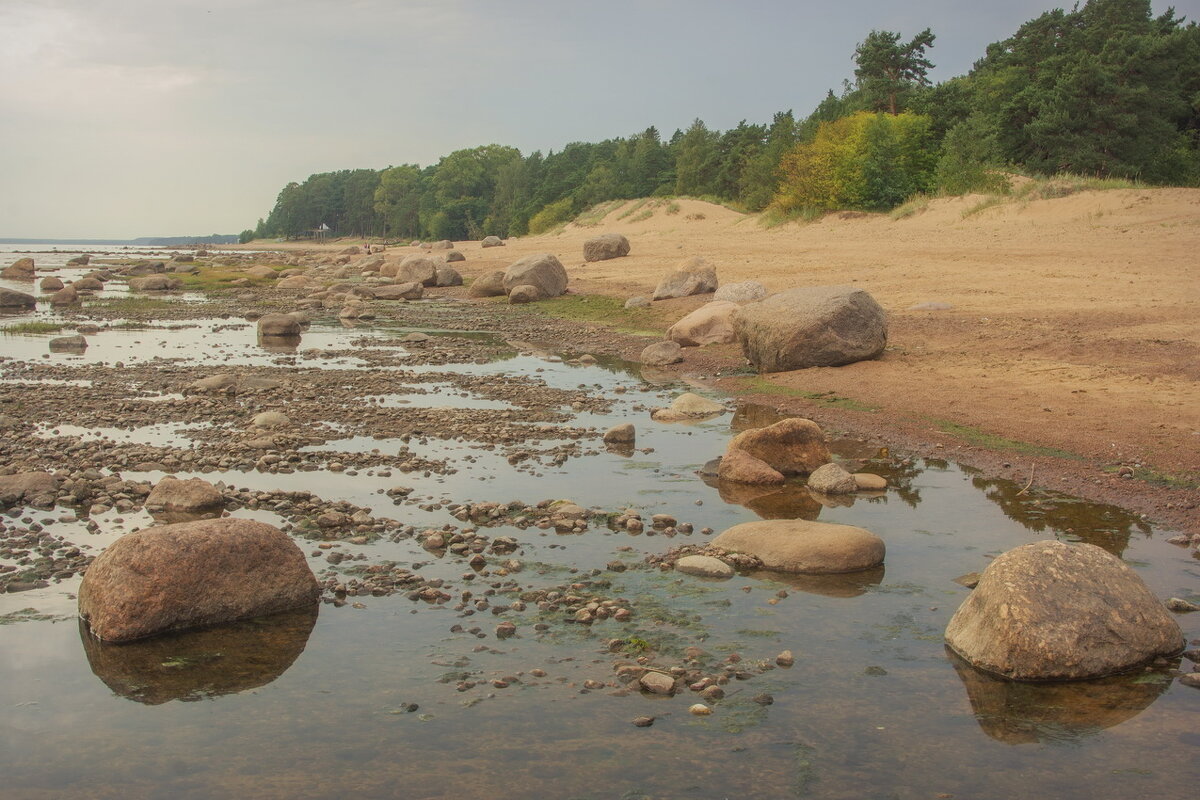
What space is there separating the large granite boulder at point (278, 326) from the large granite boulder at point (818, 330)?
40.1ft

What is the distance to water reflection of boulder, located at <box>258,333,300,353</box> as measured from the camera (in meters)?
21.3

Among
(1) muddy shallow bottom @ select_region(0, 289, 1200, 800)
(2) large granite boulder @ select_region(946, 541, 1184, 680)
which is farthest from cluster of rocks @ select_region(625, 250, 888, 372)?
(2) large granite boulder @ select_region(946, 541, 1184, 680)

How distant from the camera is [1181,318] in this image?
16.4m

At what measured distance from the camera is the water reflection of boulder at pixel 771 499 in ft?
31.4

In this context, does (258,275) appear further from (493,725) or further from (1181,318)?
(493,725)

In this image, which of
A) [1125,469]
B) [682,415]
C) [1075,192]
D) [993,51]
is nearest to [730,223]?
[1075,192]

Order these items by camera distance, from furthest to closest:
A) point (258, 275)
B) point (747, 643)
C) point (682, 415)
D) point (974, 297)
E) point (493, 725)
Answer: point (258, 275)
point (974, 297)
point (682, 415)
point (747, 643)
point (493, 725)

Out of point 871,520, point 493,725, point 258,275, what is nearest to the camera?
point 493,725

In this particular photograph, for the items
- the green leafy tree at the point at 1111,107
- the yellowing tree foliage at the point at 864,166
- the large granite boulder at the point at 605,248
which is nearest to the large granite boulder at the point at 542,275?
the large granite boulder at the point at 605,248

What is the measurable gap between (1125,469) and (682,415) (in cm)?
573

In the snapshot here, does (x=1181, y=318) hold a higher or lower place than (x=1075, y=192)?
lower

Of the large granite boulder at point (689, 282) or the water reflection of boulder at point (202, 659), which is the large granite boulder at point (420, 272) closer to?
the large granite boulder at point (689, 282)

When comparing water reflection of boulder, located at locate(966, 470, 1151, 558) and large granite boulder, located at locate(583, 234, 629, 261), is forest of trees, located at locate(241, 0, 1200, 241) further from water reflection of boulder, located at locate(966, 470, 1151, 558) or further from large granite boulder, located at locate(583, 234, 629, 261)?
water reflection of boulder, located at locate(966, 470, 1151, 558)

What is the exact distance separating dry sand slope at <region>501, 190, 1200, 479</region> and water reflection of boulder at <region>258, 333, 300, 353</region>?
950 cm
